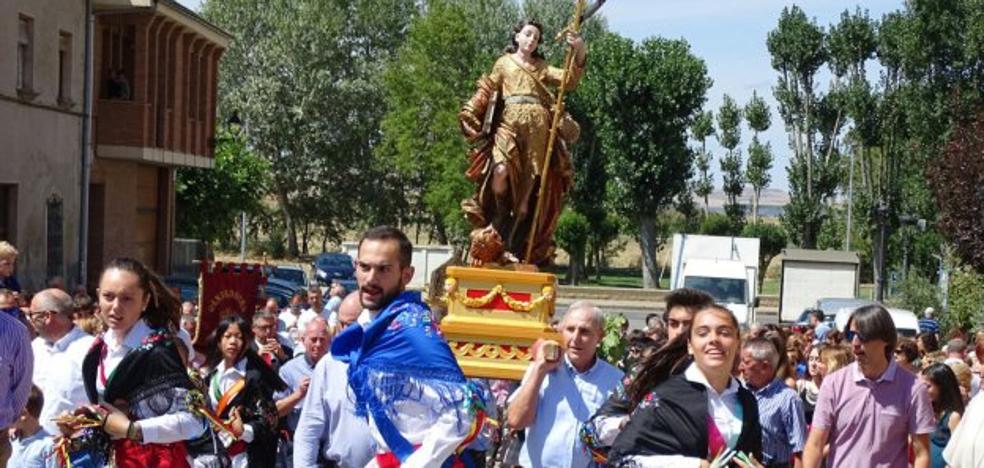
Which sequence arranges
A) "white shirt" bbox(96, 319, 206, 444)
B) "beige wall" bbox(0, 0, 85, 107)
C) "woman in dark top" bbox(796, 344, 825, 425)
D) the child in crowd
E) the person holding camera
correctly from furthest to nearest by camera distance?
"beige wall" bbox(0, 0, 85, 107)
"woman in dark top" bbox(796, 344, 825, 425)
the child in crowd
the person holding camera
"white shirt" bbox(96, 319, 206, 444)

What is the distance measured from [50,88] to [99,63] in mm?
4737

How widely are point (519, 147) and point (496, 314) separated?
1.28 meters

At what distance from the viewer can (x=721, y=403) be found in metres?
6.45

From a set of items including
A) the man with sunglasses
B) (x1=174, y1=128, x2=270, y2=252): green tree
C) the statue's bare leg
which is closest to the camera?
the man with sunglasses

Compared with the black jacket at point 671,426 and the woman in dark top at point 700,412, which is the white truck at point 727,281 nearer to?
the woman in dark top at point 700,412

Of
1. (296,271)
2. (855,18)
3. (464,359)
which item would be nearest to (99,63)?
(296,271)

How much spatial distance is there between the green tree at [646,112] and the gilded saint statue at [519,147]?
2098 inches

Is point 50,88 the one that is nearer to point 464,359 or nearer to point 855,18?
point 464,359

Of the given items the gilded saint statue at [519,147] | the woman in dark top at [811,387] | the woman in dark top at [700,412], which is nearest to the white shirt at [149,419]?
the woman in dark top at [700,412]

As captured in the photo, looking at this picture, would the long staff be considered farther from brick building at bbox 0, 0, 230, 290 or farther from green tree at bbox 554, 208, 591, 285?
green tree at bbox 554, 208, 591, 285

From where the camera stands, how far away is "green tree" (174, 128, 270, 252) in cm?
4866

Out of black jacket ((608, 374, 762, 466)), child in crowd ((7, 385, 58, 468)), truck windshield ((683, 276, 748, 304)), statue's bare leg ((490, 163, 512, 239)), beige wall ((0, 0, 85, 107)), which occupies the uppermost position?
beige wall ((0, 0, 85, 107))

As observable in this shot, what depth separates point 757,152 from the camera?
8162cm

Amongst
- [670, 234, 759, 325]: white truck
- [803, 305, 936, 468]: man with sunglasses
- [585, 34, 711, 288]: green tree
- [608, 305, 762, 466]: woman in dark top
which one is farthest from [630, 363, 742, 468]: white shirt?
[585, 34, 711, 288]: green tree
